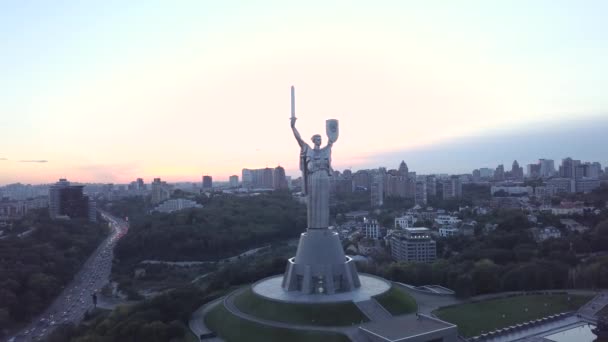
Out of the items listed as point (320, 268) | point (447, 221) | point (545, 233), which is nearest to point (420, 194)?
point (447, 221)

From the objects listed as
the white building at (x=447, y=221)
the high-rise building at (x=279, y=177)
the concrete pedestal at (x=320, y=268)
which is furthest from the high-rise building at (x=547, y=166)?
the concrete pedestal at (x=320, y=268)

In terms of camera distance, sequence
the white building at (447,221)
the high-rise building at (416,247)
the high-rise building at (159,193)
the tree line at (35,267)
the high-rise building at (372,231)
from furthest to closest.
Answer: the high-rise building at (159,193) → the high-rise building at (372,231) → the white building at (447,221) → the high-rise building at (416,247) → the tree line at (35,267)

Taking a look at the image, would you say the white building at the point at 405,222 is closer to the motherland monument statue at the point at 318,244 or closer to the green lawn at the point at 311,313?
the motherland monument statue at the point at 318,244

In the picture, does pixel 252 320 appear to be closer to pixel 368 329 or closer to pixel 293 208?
pixel 368 329

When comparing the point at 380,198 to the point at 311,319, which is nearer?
the point at 311,319

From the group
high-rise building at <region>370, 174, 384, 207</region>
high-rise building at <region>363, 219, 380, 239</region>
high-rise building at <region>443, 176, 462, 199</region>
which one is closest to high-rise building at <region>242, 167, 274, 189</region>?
high-rise building at <region>370, 174, 384, 207</region>

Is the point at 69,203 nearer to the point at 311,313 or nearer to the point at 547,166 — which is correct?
the point at 311,313

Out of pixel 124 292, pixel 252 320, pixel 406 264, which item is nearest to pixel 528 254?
pixel 406 264
